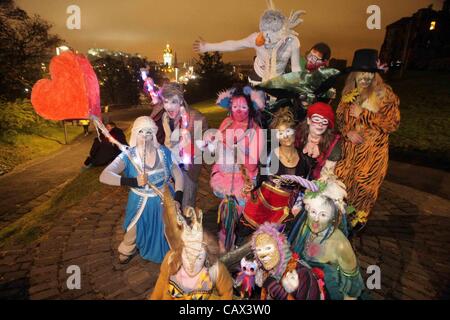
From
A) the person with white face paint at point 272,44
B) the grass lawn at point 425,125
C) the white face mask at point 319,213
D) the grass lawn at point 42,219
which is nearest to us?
the white face mask at point 319,213

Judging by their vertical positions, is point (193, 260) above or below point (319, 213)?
below

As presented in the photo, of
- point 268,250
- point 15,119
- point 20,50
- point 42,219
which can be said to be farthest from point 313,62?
point 20,50

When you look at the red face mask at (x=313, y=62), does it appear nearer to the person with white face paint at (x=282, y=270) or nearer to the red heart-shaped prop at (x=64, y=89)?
the person with white face paint at (x=282, y=270)

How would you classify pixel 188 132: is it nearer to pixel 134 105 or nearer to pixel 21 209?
pixel 21 209

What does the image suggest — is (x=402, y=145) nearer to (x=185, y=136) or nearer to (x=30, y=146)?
(x=185, y=136)

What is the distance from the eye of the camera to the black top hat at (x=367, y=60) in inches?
154

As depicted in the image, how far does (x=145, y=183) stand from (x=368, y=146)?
10.2 ft

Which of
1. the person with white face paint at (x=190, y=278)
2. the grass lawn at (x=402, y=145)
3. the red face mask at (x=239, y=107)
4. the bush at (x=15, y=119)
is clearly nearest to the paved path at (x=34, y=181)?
the grass lawn at (x=402, y=145)

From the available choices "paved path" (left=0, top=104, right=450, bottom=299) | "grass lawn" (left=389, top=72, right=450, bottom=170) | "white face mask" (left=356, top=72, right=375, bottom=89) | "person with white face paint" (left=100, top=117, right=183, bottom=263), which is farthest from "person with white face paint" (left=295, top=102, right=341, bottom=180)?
"grass lawn" (left=389, top=72, right=450, bottom=170)

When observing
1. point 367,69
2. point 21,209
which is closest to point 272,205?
point 367,69

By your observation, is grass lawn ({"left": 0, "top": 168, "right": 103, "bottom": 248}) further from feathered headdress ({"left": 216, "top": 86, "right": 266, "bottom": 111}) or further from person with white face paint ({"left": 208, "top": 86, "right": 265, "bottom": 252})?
feathered headdress ({"left": 216, "top": 86, "right": 266, "bottom": 111})

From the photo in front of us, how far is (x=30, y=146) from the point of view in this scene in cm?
1368

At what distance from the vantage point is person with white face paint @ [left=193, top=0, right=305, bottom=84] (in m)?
4.14

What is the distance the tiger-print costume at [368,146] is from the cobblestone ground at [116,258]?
0.77 metres
